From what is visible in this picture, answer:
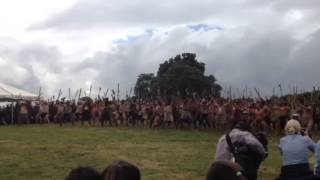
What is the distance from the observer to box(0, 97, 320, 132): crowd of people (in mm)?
34688

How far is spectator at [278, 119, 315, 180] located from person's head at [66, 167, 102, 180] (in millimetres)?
5780

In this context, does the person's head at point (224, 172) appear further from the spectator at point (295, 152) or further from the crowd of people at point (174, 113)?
the crowd of people at point (174, 113)

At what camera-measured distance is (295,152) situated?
11055 mm

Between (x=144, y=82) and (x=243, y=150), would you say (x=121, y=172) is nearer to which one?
(x=243, y=150)

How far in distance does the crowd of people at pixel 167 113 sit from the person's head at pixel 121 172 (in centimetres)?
2506

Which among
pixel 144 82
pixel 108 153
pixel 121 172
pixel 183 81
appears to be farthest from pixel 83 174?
pixel 144 82

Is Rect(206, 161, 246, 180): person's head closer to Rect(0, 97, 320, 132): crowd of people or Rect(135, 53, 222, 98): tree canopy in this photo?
Rect(0, 97, 320, 132): crowd of people

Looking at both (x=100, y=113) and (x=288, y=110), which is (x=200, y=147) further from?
(x=100, y=113)

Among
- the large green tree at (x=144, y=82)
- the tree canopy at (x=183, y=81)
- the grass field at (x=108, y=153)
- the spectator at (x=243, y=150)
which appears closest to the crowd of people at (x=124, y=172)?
the spectator at (x=243, y=150)

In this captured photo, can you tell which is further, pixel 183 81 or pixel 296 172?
pixel 183 81

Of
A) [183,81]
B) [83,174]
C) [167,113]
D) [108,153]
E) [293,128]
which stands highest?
[183,81]

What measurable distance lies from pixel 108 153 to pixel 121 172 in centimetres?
1824

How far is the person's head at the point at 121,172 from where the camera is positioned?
228 inches

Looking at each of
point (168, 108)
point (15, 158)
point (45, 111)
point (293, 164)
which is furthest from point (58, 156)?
point (45, 111)
